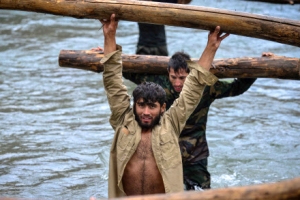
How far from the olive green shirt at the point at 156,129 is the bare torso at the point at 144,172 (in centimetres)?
5

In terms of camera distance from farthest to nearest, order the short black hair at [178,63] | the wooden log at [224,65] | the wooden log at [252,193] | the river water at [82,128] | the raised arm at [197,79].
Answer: the river water at [82,128] < the wooden log at [224,65] < the short black hair at [178,63] < the raised arm at [197,79] < the wooden log at [252,193]

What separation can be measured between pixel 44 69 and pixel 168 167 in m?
5.96

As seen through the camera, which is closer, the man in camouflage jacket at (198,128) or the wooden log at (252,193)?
the wooden log at (252,193)

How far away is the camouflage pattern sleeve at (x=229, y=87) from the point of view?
520 centimetres

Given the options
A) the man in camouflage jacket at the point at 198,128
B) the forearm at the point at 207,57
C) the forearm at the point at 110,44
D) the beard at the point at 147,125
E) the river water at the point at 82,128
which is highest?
the forearm at the point at 110,44

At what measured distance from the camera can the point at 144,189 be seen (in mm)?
4145

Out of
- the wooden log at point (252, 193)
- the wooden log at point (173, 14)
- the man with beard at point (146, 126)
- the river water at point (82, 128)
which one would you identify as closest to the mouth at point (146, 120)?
the man with beard at point (146, 126)

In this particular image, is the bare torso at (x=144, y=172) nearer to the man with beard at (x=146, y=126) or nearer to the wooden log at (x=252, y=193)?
the man with beard at (x=146, y=126)

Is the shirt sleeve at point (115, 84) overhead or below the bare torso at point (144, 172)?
overhead

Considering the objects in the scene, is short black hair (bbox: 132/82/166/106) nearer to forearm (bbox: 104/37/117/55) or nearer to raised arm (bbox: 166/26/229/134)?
raised arm (bbox: 166/26/229/134)

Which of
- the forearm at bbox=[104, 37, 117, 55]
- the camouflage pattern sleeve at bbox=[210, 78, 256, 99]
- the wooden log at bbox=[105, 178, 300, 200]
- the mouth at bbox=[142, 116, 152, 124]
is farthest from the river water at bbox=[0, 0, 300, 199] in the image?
the wooden log at bbox=[105, 178, 300, 200]

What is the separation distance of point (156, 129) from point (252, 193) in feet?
6.03

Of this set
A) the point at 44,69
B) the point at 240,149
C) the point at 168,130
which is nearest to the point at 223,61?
the point at 168,130

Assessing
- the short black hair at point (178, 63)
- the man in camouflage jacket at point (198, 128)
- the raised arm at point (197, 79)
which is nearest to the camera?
the raised arm at point (197, 79)
